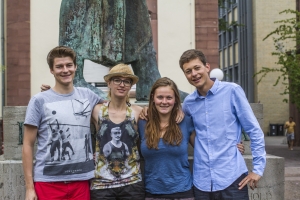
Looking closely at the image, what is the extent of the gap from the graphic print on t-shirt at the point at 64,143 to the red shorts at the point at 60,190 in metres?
0.08

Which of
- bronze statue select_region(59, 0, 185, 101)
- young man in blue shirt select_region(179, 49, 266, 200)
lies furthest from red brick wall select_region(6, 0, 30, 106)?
young man in blue shirt select_region(179, 49, 266, 200)

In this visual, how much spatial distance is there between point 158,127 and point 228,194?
650 mm

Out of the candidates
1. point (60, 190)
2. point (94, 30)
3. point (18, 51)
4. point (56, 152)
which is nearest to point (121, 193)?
point (60, 190)

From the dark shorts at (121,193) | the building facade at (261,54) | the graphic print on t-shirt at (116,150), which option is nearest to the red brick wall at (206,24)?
the graphic print on t-shirt at (116,150)

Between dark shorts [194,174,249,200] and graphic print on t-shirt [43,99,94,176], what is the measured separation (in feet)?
2.57

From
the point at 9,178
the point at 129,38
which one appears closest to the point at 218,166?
the point at 9,178

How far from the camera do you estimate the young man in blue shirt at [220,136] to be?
4.00m

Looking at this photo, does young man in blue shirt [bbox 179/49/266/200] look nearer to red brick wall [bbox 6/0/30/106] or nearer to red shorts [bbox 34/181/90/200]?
red shorts [bbox 34/181/90/200]

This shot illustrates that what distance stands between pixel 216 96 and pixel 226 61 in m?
48.1

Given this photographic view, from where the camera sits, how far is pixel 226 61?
2037 inches

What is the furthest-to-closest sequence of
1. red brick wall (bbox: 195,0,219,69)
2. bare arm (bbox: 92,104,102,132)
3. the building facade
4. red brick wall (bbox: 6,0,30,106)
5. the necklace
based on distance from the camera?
the building facade < red brick wall (bbox: 195,0,219,69) < red brick wall (bbox: 6,0,30,106) < bare arm (bbox: 92,104,102,132) < the necklace

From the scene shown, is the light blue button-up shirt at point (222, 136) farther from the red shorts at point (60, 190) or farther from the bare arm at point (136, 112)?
the red shorts at point (60, 190)

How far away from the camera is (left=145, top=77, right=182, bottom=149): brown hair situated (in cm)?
404

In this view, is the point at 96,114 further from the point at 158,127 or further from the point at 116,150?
the point at 158,127
